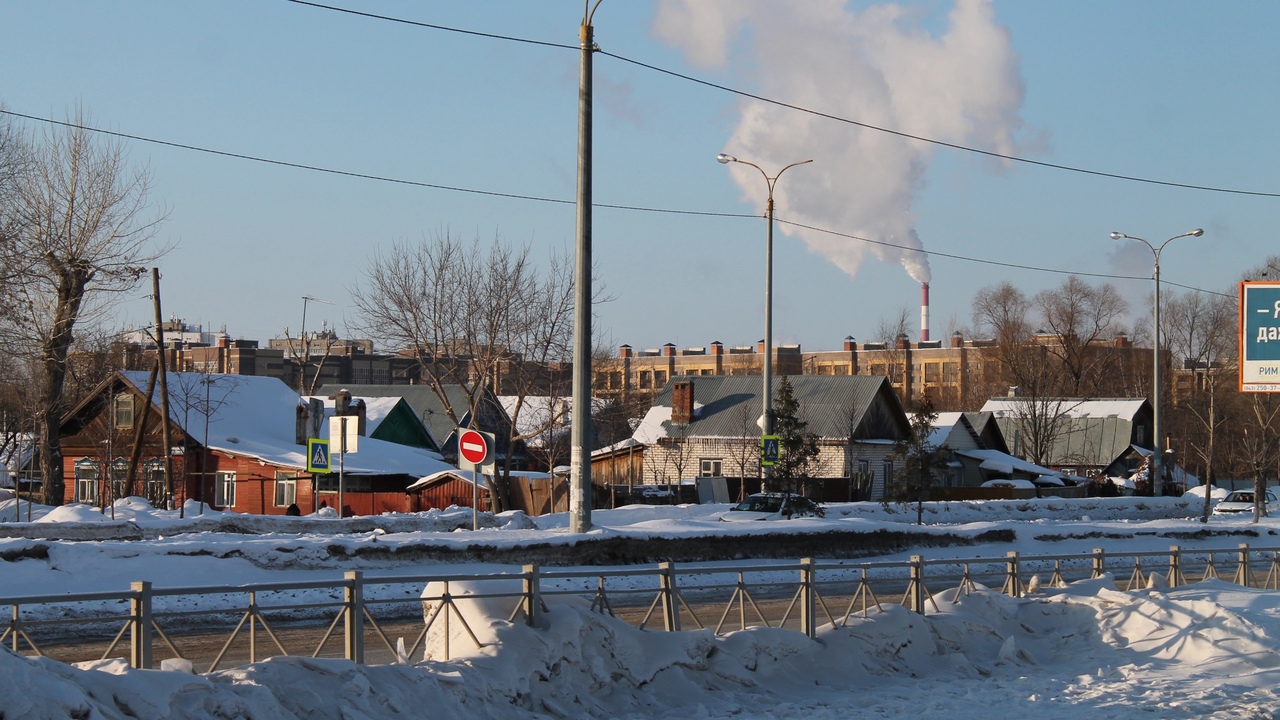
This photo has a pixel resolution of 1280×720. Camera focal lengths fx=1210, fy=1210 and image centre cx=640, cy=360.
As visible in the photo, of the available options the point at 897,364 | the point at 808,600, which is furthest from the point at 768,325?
the point at 897,364

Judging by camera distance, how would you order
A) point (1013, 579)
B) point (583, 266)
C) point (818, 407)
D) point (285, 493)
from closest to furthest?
point (1013, 579) → point (583, 266) → point (285, 493) → point (818, 407)

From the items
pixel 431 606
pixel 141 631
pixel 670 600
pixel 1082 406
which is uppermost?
pixel 1082 406

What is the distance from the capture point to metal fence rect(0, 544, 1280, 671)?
31.7ft

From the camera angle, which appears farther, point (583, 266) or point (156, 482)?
point (156, 482)

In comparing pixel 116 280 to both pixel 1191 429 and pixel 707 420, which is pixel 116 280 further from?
pixel 1191 429

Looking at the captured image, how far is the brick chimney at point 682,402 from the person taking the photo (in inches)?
2276

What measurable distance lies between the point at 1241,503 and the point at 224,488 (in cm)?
4144

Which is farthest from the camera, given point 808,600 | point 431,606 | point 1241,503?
point 1241,503

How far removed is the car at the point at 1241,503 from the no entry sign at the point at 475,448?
129ft

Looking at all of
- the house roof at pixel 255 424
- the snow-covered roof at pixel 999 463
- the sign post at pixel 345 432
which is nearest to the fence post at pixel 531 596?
the sign post at pixel 345 432

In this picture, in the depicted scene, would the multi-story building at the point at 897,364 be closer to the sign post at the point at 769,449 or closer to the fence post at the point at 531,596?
the sign post at the point at 769,449

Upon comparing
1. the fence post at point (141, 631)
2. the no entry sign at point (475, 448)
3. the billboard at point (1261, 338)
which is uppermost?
the billboard at point (1261, 338)

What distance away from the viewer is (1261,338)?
2325 centimetres

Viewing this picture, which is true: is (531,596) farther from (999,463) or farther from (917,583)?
(999,463)
